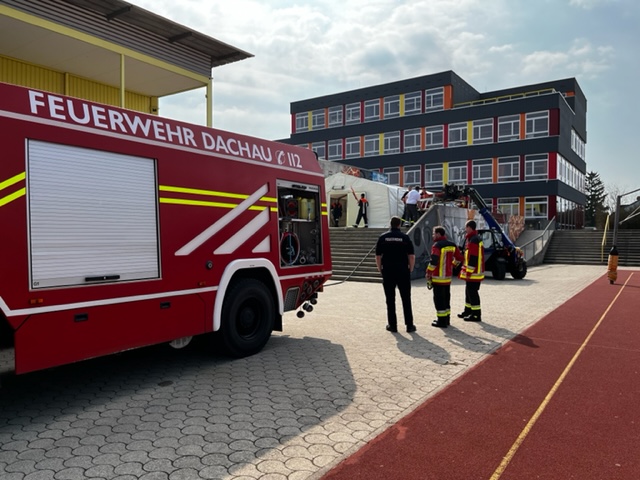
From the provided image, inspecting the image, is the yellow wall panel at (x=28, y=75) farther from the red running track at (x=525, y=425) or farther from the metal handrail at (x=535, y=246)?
the metal handrail at (x=535, y=246)

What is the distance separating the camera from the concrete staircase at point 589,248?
2833 cm

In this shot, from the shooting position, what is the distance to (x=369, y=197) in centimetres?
2522

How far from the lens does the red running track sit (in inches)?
133

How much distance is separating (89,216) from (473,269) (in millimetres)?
6585

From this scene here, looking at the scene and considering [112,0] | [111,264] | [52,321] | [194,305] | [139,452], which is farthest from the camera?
[112,0]

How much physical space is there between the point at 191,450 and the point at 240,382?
5.45 ft

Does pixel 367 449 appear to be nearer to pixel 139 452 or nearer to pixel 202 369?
pixel 139 452

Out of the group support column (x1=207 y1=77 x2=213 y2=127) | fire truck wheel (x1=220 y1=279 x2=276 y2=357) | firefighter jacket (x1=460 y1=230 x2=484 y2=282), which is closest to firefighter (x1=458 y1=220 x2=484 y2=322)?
firefighter jacket (x1=460 y1=230 x2=484 y2=282)

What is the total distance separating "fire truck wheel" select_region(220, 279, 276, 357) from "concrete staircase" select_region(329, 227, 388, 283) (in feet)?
33.3

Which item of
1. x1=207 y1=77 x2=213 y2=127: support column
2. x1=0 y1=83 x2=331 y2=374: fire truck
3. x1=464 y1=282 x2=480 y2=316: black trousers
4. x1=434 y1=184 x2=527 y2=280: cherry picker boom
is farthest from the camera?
x1=434 y1=184 x2=527 y2=280: cherry picker boom

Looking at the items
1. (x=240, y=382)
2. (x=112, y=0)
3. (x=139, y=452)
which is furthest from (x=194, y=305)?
(x=112, y=0)

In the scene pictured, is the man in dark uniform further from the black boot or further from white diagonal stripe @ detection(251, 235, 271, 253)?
white diagonal stripe @ detection(251, 235, 271, 253)

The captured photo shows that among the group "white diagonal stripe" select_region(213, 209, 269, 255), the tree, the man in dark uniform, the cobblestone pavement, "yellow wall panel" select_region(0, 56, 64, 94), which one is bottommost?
the cobblestone pavement

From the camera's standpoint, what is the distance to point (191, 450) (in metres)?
3.69
